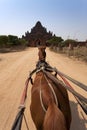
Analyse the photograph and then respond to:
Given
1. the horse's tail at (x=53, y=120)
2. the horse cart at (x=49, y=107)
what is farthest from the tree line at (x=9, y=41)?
the horse's tail at (x=53, y=120)

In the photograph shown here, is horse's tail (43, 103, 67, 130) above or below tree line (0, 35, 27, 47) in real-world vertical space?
above

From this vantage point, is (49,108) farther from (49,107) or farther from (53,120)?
(53,120)

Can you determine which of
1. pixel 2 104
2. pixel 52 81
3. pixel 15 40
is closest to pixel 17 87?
pixel 2 104

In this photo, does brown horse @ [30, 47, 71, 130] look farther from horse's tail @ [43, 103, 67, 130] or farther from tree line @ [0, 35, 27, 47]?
tree line @ [0, 35, 27, 47]

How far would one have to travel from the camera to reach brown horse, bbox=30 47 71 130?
3.26 meters

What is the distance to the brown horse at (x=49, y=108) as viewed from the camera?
326 cm

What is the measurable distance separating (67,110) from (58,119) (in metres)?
0.59

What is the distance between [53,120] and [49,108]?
21cm

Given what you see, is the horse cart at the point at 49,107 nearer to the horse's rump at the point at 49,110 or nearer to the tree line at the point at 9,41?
the horse's rump at the point at 49,110

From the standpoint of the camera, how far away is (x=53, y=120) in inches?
127

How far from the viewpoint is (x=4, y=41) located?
218 feet

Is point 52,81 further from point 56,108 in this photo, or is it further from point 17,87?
point 17,87

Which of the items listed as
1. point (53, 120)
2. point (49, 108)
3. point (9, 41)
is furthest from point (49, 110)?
point (9, 41)

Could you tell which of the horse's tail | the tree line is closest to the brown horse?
the horse's tail
